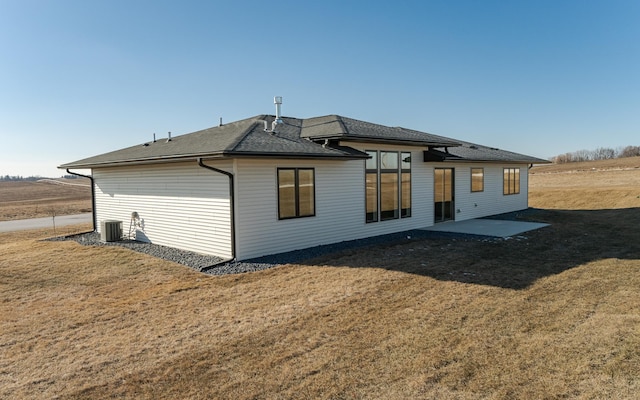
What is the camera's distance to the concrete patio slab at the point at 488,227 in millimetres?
12906

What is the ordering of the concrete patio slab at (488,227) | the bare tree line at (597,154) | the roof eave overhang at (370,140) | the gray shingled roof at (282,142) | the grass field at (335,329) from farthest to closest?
1. the bare tree line at (597,154)
2. the concrete patio slab at (488,227)
3. the roof eave overhang at (370,140)
4. the gray shingled roof at (282,142)
5. the grass field at (335,329)

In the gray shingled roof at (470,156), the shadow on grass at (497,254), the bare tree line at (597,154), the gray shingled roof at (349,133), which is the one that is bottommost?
the shadow on grass at (497,254)

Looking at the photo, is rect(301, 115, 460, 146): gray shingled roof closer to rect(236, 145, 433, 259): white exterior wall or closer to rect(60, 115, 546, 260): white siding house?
rect(60, 115, 546, 260): white siding house

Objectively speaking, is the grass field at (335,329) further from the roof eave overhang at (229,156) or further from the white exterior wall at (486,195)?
the white exterior wall at (486,195)

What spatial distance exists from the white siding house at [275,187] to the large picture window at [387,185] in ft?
0.11

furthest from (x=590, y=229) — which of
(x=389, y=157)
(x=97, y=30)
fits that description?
(x=97, y=30)

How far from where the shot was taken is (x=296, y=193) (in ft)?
33.1

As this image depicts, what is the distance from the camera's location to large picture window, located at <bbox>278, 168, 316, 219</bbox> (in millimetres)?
9828

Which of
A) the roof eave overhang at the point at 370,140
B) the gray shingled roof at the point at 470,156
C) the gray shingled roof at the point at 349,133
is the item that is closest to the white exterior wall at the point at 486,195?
the gray shingled roof at the point at 470,156

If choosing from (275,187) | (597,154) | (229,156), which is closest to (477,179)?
(275,187)

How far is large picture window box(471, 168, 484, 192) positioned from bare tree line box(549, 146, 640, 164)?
5983 centimetres

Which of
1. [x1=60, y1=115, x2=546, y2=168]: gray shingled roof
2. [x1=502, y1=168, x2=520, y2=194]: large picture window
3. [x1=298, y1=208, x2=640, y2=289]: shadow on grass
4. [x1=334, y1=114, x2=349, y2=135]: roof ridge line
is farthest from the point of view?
[x1=502, y1=168, x2=520, y2=194]: large picture window

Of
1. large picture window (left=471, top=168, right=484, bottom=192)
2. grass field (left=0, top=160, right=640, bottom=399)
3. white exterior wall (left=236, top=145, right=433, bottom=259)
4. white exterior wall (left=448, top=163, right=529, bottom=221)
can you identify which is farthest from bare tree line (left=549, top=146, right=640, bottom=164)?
grass field (left=0, top=160, right=640, bottom=399)

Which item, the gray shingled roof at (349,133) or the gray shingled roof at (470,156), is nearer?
the gray shingled roof at (349,133)
